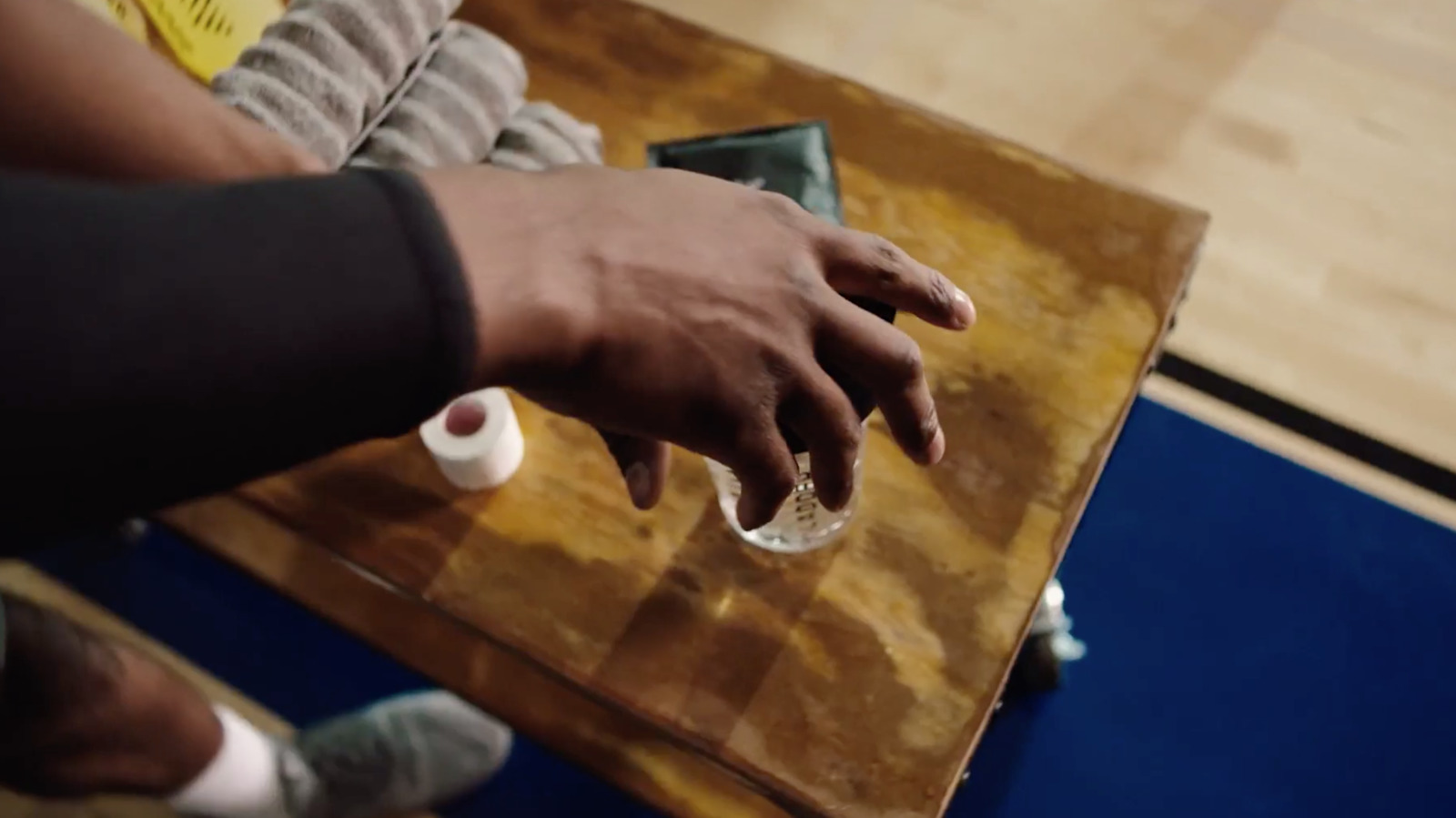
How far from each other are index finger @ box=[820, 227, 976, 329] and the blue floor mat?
23.4 inches

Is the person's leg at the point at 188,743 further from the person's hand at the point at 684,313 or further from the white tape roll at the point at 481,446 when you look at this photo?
the person's hand at the point at 684,313

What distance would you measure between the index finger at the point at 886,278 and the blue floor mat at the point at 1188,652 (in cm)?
59

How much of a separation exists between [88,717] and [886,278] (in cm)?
72


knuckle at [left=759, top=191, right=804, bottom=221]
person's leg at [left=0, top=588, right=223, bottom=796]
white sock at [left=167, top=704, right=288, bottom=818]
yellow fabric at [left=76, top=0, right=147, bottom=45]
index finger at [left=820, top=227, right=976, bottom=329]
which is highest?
knuckle at [left=759, top=191, right=804, bottom=221]

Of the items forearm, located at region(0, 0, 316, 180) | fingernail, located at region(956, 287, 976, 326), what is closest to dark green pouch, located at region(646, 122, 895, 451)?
fingernail, located at region(956, 287, 976, 326)

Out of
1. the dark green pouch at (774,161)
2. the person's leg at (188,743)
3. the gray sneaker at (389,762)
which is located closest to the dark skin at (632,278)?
the dark green pouch at (774,161)

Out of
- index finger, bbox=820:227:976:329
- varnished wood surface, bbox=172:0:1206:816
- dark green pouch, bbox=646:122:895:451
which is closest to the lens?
index finger, bbox=820:227:976:329

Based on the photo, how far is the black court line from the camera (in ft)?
3.83

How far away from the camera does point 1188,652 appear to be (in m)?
1.07

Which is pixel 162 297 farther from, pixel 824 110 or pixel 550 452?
pixel 824 110

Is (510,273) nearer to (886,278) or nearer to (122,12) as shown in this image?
(886,278)

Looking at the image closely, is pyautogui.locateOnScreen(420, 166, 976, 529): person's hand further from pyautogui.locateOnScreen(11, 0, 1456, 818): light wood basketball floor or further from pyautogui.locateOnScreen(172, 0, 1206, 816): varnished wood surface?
pyautogui.locateOnScreen(11, 0, 1456, 818): light wood basketball floor

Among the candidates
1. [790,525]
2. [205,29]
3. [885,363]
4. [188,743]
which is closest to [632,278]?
[885,363]

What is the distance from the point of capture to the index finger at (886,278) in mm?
549
